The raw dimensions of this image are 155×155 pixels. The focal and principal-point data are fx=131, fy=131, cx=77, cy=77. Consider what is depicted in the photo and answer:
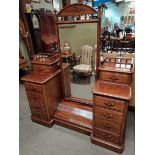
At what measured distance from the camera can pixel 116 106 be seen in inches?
50.7

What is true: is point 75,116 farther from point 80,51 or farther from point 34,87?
point 80,51

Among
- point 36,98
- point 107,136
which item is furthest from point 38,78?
point 107,136

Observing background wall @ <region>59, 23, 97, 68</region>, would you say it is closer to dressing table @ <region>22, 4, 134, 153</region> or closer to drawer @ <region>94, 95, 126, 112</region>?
dressing table @ <region>22, 4, 134, 153</region>

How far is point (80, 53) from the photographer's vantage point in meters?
1.99

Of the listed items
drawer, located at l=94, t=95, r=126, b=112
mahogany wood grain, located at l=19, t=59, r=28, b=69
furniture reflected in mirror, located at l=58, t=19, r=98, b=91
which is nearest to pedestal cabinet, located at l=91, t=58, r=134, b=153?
drawer, located at l=94, t=95, r=126, b=112

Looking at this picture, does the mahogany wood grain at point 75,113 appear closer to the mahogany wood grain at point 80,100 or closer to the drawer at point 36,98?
the mahogany wood grain at point 80,100

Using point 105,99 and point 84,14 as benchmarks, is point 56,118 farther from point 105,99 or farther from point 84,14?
point 84,14

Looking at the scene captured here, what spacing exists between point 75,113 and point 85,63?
0.77 meters

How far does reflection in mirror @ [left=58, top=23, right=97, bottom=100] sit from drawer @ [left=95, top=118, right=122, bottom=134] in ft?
1.87

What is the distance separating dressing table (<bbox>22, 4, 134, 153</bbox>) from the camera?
4.37ft

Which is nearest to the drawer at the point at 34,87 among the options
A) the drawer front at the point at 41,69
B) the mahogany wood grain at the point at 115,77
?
the drawer front at the point at 41,69
